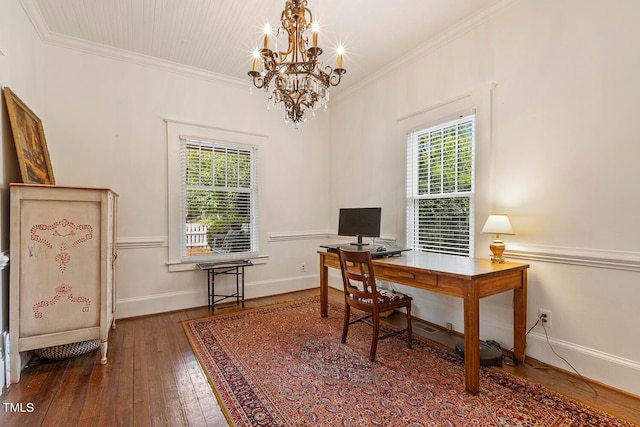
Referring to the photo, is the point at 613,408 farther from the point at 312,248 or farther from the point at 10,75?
the point at 10,75

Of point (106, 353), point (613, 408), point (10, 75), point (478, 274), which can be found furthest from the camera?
point (106, 353)

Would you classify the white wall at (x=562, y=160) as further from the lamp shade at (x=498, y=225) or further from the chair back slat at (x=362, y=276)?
the chair back slat at (x=362, y=276)

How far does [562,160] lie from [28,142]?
4.24 meters

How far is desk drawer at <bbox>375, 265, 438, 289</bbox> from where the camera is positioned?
88.0 inches

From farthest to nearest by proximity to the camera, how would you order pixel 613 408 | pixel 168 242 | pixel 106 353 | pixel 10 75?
pixel 168 242 → pixel 106 353 → pixel 10 75 → pixel 613 408

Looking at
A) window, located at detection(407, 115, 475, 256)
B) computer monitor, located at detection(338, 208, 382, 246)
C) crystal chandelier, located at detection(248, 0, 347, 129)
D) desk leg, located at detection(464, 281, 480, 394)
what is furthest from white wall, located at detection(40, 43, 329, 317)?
desk leg, located at detection(464, 281, 480, 394)

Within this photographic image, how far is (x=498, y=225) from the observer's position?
2.43 metres

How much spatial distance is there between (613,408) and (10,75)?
4.69 m

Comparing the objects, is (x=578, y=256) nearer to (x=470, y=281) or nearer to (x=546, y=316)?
(x=546, y=316)

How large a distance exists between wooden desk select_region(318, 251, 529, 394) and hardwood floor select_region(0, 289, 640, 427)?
1.63 feet

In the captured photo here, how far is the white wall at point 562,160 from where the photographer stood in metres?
2.01

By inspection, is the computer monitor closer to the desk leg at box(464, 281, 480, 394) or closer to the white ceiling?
the desk leg at box(464, 281, 480, 394)

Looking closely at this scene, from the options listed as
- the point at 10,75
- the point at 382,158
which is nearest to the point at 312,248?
the point at 382,158

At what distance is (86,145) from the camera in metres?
3.22
